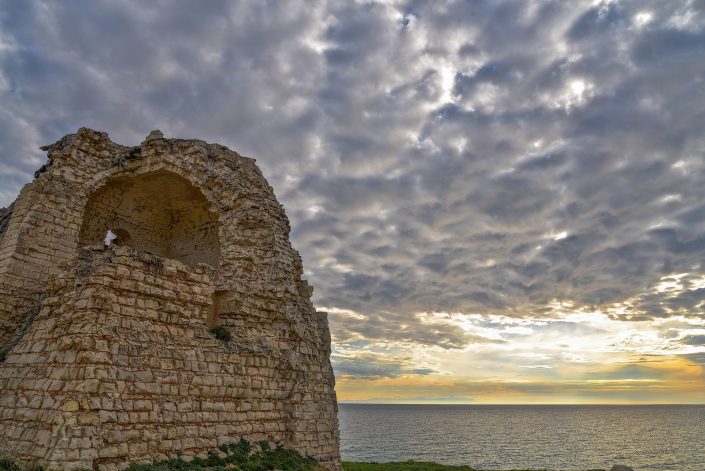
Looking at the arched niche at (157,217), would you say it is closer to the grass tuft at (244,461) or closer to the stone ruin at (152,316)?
the stone ruin at (152,316)

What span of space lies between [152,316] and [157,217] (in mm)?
7633

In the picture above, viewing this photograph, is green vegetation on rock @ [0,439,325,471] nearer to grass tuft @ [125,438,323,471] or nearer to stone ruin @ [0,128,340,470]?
grass tuft @ [125,438,323,471]

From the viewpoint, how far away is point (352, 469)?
24734 mm

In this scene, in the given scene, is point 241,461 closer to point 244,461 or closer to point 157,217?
point 244,461

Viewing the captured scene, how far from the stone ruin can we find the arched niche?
1.7 inches

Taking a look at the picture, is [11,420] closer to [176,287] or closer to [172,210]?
[176,287]

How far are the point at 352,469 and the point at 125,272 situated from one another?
20517mm

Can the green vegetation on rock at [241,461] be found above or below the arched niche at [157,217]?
below

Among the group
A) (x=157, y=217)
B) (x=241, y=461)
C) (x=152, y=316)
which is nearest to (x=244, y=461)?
(x=241, y=461)

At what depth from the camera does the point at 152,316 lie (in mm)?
8688

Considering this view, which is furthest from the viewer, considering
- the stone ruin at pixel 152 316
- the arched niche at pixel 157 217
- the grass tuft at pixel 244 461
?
the arched niche at pixel 157 217

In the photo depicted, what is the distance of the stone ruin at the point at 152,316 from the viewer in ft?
24.5

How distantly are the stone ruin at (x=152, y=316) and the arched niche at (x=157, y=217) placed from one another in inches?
1.7

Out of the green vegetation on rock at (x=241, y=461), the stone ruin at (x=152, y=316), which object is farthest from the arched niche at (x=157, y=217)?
the green vegetation on rock at (x=241, y=461)
